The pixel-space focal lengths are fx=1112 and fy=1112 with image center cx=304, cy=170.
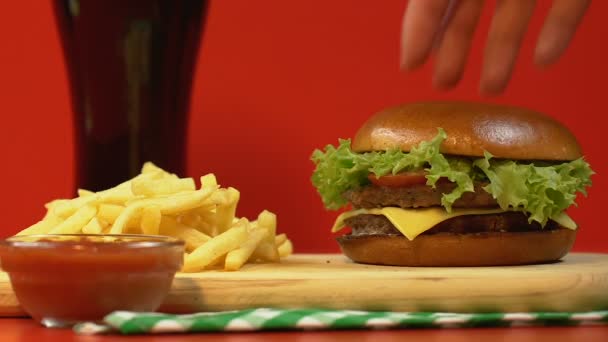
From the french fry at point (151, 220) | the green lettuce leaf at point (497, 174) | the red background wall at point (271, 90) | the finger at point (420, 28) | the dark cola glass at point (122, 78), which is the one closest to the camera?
the finger at point (420, 28)

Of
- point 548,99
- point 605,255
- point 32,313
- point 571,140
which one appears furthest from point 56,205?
point 548,99

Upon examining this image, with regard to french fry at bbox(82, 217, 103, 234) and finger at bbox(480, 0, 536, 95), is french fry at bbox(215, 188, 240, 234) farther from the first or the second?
finger at bbox(480, 0, 536, 95)

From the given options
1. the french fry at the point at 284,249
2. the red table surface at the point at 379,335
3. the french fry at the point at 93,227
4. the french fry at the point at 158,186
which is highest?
the french fry at the point at 158,186

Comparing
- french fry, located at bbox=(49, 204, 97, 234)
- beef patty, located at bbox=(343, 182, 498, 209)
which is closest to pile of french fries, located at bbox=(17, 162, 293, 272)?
french fry, located at bbox=(49, 204, 97, 234)

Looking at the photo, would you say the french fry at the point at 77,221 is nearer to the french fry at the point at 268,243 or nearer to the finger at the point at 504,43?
the french fry at the point at 268,243

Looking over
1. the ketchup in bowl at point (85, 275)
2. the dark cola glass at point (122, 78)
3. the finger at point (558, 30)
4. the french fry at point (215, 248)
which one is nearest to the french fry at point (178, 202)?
the french fry at point (215, 248)
